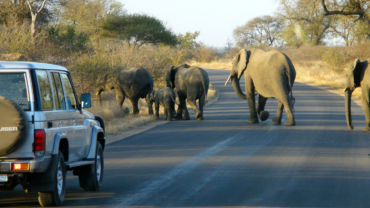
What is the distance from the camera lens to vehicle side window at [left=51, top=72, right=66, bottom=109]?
6391 millimetres

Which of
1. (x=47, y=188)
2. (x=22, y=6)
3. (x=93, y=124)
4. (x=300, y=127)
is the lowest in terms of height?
(x=300, y=127)

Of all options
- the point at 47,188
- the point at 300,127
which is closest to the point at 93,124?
the point at 47,188

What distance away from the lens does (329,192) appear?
7.00 metres

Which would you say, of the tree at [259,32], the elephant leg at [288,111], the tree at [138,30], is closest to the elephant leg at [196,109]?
the elephant leg at [288,111]

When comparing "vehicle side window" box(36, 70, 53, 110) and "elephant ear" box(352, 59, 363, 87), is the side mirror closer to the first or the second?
"vehicle side window" box(36, 70, 53, 110)

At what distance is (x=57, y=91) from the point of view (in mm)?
6508

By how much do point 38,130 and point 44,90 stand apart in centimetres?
72

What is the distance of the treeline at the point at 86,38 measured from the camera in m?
19.3

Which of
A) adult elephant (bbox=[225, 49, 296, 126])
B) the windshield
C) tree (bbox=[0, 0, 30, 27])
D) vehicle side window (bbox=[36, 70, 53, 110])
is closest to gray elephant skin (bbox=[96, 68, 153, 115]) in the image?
adult elephant (bbox=[225, 49, 296, 126])

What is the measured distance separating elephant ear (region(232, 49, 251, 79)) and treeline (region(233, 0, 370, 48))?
16.1 metres

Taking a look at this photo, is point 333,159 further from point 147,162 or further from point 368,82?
point 368,82

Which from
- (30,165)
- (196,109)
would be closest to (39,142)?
(30,165)

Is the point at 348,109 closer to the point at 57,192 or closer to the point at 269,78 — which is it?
the point at 269,78

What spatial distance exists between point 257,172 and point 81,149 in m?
3.21
